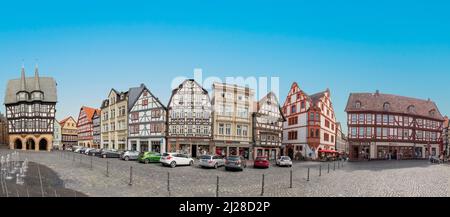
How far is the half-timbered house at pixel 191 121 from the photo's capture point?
124 feet

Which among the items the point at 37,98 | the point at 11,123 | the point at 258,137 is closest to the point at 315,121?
the point at 258,137

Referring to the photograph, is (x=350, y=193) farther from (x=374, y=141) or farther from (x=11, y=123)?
(x=11, y=123)

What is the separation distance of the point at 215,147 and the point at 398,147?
30.9 metres

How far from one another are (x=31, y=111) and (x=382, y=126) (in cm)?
6020

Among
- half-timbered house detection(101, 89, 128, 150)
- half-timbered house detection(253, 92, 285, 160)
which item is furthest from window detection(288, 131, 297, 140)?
half-timbered house detection(101, 89, 128, 150)

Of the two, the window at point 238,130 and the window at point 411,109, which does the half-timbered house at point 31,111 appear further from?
the window at point 411,109

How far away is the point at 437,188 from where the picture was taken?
15531 millimetres

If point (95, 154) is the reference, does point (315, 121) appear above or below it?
above

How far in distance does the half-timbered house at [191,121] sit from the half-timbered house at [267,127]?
7.01m

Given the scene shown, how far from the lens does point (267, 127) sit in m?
42.1

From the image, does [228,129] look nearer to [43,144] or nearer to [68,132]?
[43,144]

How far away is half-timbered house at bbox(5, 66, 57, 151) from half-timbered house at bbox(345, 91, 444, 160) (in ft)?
170

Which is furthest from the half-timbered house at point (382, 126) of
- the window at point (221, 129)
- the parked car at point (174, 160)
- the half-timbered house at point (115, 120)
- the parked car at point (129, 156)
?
the half-timbered house at point (115, 120)

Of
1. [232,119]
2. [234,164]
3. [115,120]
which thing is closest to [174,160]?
[234,164]
